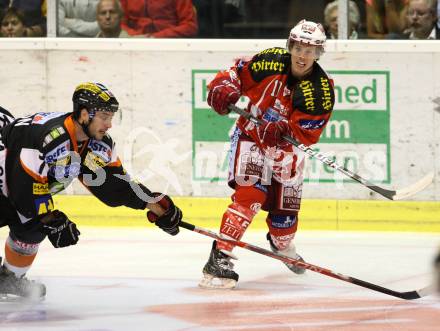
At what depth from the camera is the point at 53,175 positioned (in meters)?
4.41

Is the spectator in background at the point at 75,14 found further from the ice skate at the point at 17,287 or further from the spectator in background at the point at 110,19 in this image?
the ice skate at the point at 17,287

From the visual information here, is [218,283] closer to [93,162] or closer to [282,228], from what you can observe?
[282,228]

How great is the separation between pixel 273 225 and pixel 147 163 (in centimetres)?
167

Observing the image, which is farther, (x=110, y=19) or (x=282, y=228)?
(x=110, y=19)

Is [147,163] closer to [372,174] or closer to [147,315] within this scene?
[372,174]

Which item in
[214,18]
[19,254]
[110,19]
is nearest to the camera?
[19,254]

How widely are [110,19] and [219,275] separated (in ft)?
8.22

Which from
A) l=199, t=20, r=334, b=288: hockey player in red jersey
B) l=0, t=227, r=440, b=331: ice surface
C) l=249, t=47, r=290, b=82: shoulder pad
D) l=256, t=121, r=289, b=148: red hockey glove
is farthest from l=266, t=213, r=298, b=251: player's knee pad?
l=249, t=47, r=290, b=82: shoulder pad

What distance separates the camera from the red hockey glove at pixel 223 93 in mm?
5180

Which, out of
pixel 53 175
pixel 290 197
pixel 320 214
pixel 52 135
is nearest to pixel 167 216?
pixel 53 175

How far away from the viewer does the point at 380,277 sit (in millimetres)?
5277

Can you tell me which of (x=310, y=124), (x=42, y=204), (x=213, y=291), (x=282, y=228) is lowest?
(x=213, y=291)

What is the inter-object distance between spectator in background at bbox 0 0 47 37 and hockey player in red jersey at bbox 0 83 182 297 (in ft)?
8.18

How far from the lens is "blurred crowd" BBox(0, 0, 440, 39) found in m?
6.77
